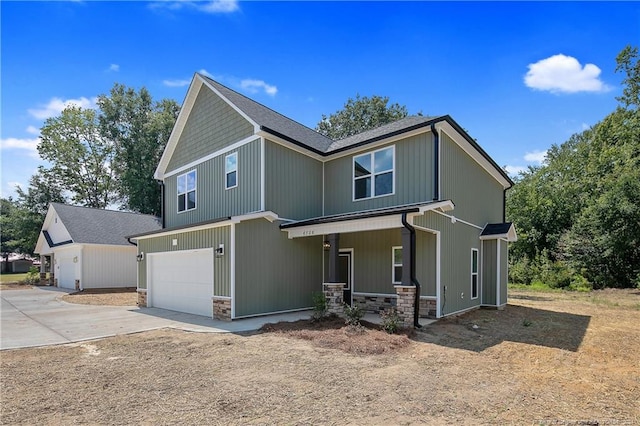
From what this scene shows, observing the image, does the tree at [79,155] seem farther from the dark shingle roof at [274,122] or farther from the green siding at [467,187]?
the green siding at [467,187]

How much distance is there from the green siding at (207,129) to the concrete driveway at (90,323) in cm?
594

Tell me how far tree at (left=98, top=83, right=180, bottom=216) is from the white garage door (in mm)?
23182

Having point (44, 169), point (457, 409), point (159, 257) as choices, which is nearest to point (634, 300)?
point (457, 409)

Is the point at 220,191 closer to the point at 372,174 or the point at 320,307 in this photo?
the point at 372,174

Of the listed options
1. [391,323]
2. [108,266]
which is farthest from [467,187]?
[108,266]

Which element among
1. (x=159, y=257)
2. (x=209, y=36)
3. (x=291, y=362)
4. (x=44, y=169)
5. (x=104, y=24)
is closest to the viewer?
(x=291, y=362)

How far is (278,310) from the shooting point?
11227 millimetres

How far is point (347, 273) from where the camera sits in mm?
12664

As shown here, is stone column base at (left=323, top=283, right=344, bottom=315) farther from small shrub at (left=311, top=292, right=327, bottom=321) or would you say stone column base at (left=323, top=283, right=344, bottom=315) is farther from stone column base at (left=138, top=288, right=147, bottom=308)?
stone column base at (left=138, top=288, right=147, bottom=308)

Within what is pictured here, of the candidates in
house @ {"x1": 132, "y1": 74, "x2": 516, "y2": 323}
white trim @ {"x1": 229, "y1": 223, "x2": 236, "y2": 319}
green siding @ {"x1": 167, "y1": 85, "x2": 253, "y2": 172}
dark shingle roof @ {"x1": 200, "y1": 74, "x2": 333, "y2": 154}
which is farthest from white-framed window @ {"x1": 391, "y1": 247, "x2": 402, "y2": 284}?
green siding @ {"x1": 167, "y1": 85, "x2": 253, "y2": 172}

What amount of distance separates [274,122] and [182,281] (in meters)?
6.47

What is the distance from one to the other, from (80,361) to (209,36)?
34.0ft

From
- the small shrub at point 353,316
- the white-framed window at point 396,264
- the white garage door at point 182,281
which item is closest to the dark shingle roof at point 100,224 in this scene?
the white garage door at point 182,281

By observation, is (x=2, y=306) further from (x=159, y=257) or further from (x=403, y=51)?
(x=403, y=51)
